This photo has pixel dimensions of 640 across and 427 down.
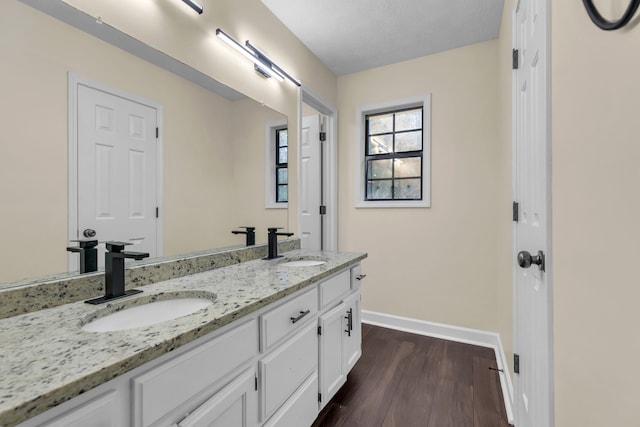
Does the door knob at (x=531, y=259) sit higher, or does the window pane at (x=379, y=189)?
the window pane at (x=379, y=189)

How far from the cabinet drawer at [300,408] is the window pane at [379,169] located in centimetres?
213

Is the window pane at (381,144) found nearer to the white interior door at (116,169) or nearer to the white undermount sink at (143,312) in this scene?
the white interior door at (116,169)

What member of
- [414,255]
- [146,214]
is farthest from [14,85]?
[414,255]

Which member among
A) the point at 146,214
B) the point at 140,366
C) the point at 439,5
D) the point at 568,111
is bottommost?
the point at 140,366

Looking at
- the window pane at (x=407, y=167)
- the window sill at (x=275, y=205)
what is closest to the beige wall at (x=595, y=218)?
the window sill at (x=275, y=205)

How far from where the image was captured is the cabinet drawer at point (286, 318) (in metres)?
1.09

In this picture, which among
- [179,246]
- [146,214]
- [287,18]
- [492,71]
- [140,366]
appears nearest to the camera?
[140,366]

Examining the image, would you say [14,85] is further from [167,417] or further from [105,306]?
[167,417]

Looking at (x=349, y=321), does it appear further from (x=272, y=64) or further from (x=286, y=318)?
(x=272, y=64)

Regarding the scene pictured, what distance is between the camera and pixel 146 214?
1296 mm

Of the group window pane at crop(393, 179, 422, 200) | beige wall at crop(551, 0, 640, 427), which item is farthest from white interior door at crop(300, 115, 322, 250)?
beige wall at crop(551, 0, 640, 427)

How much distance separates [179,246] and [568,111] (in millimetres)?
1586

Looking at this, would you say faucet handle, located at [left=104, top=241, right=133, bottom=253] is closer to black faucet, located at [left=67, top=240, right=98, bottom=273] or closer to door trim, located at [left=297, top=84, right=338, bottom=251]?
black faucet, located at [left=67, top=240, right=98, bottom=273]

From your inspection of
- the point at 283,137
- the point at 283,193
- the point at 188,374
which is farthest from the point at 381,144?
the point at 188,374
